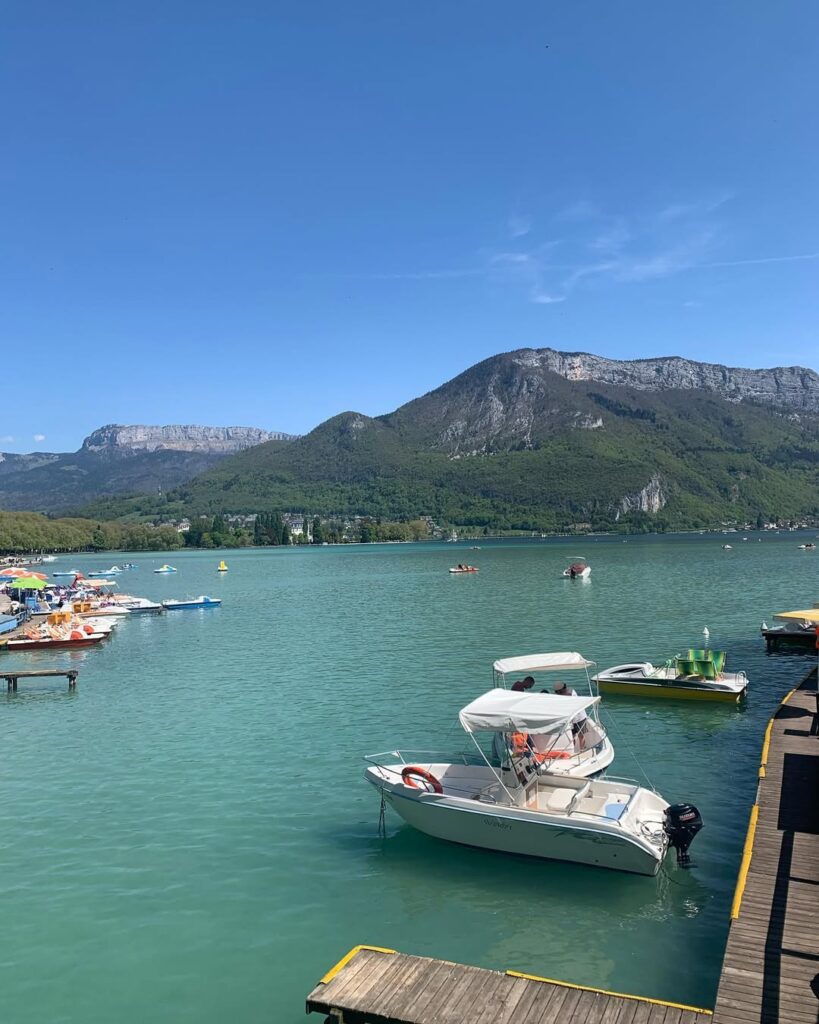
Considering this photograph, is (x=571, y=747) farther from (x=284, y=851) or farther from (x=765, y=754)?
(x=284, y=851)

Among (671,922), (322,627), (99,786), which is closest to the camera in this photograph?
(671,922)

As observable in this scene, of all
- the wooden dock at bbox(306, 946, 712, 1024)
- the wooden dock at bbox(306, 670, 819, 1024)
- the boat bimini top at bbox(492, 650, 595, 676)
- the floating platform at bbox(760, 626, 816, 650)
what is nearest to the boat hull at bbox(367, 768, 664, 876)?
the wooden dock at bbox(306, 670, 819, 1024)

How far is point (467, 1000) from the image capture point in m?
10.4

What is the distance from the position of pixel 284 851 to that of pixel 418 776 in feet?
11.7

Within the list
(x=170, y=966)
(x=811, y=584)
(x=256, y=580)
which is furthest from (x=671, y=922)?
(x=256, y=580)

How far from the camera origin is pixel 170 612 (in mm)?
79062

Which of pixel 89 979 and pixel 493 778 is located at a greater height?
pixel 493 778

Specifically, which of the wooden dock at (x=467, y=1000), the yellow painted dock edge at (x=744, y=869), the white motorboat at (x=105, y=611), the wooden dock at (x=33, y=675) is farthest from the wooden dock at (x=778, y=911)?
the white motorboat at (x=105, y=611)

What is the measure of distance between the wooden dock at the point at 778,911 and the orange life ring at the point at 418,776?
6.65m

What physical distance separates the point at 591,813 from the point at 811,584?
78360 mm

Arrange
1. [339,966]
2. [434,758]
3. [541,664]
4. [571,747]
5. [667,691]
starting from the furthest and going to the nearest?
[667,691] → [541,664] → [434,758] → [571,747] → [339,966]

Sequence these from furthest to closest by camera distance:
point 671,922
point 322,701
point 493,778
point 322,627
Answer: point 322,627, point 322,701, point 493,778, point 671,922

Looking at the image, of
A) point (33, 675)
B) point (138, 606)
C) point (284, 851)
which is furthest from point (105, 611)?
point (284, 851)

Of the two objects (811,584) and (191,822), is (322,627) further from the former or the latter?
(811,584)
